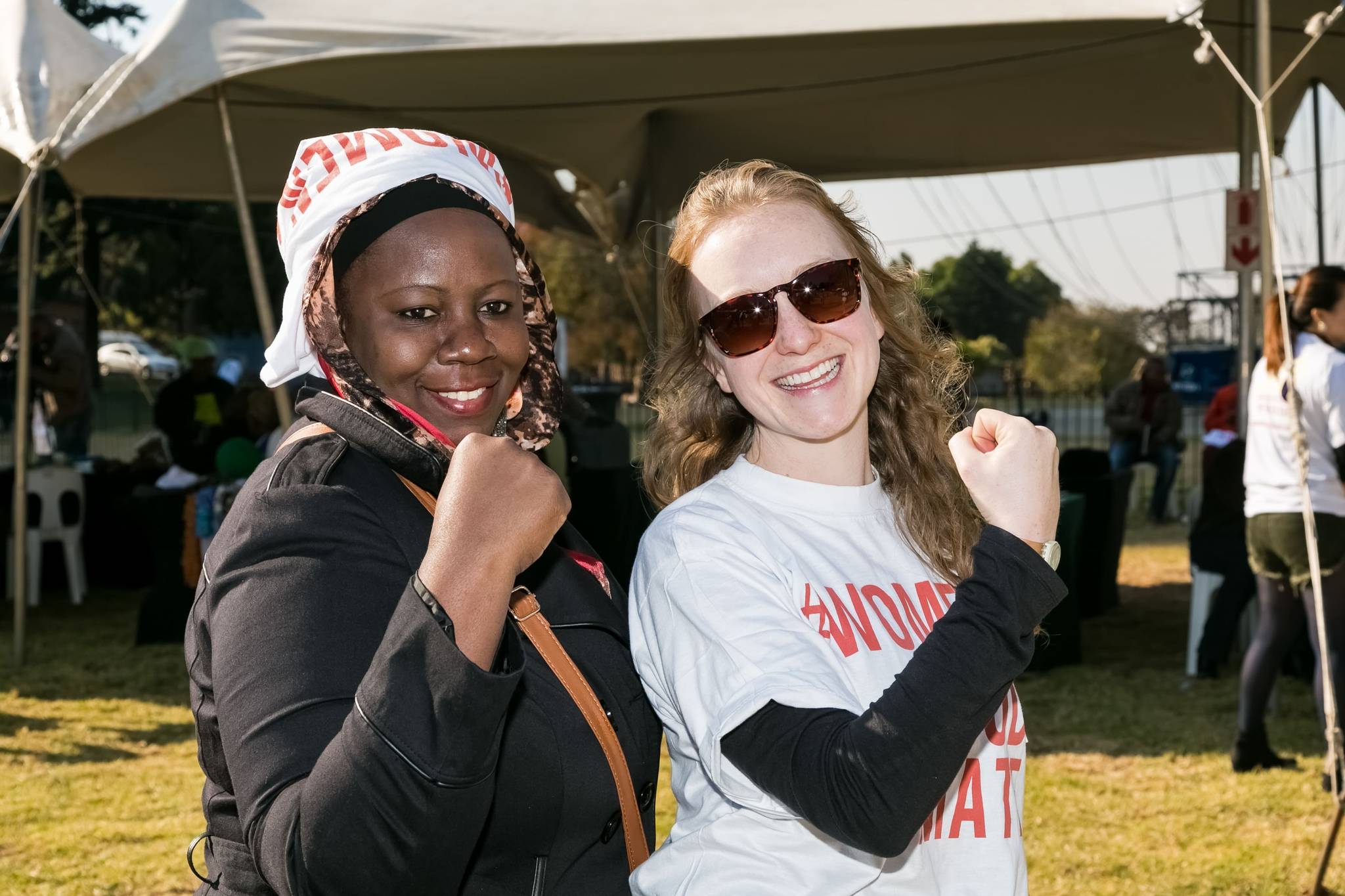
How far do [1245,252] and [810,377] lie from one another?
571cm

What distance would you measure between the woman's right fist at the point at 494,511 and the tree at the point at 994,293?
5840 cm

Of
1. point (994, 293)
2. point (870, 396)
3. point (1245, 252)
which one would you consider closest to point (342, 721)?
point (870, 396)

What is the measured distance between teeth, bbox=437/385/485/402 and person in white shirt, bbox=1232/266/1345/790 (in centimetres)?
400

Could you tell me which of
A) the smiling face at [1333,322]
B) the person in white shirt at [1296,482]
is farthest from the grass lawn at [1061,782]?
the smiling face at [1333,322]

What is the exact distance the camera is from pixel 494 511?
1.18 meters

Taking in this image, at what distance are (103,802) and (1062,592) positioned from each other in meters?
4.64

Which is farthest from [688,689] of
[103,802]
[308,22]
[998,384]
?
[998,384]

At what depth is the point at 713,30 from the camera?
554 centimetres

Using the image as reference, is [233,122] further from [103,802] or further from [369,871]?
[369,871]

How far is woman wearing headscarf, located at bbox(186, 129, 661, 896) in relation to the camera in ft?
3.67

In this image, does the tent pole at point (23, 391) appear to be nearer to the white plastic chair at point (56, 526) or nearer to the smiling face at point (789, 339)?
the white plastic chair at point (56, 526)

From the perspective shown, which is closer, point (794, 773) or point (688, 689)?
point (794, 773)

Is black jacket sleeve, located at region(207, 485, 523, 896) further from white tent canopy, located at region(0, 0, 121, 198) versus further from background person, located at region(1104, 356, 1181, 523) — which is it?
background person, located at region(1104, 356, 1181, 523)

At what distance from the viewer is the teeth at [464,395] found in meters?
1.58
